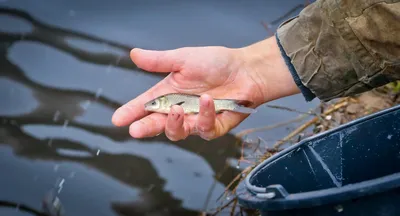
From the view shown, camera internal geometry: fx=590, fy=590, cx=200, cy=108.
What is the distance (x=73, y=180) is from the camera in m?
3.55

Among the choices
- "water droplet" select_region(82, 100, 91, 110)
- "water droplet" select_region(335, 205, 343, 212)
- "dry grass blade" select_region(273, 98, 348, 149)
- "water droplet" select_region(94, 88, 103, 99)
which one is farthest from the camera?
"water droplet" select_region(94, 88, 103, 99)

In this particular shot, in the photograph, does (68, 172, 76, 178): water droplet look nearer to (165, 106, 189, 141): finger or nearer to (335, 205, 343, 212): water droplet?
(165, 106, 189, 141): finger

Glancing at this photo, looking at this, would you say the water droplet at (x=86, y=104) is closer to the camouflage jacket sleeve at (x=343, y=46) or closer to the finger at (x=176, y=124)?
the finger at (x=176, y=124)

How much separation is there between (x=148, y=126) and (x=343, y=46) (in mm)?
953

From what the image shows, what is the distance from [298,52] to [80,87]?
1.95 m

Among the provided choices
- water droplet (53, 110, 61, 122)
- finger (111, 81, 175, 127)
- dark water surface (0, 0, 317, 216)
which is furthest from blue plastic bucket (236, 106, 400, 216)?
water droplet (53, 110, 61, 122)

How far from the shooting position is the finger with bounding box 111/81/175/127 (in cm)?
282

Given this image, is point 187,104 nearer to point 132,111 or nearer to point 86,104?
point 132,111

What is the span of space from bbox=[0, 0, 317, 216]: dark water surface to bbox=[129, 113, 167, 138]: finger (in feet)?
2.79

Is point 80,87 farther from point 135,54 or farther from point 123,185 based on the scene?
point 135,54

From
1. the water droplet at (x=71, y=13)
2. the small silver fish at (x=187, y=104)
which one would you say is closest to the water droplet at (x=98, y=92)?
the water droplet at (x=71, y=13)

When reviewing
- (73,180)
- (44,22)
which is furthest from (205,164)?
(44,22)

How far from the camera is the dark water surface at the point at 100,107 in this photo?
11.6 feet

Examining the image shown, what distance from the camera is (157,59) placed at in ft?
9.55
